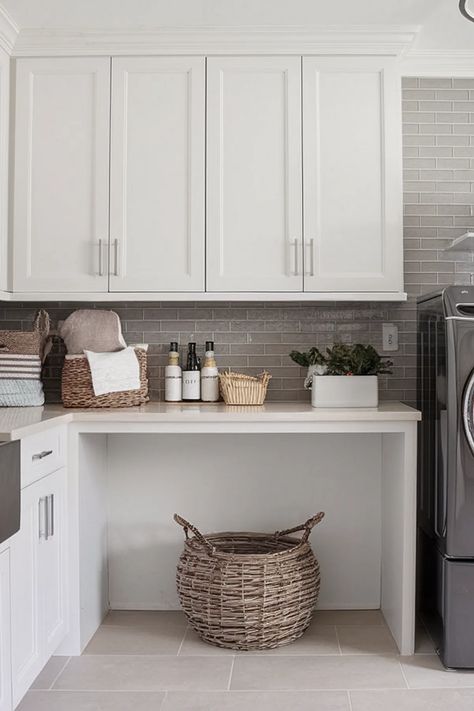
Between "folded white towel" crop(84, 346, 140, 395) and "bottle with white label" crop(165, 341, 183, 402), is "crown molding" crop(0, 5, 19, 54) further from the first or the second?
"bottle with white label" crop(165, 341, 183, 402)

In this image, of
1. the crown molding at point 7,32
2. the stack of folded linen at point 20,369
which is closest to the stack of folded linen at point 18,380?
the stack of folded linen at point 20,369

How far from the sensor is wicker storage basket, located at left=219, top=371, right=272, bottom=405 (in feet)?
9.63

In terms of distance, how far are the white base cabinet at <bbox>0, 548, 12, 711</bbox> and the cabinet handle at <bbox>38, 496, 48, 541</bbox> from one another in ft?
1.11

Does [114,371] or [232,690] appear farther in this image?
[114,371]

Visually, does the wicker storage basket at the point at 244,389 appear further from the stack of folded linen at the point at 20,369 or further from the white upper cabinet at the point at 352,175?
the stack of folded linen at the point at 20,369

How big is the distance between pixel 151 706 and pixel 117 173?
6.49 ft

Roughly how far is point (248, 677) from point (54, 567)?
782 mm

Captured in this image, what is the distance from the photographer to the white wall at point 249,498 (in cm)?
317

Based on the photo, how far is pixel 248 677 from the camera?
250 centimetres

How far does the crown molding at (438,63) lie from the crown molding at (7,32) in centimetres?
164

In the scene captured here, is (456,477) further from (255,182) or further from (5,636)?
(5,636)

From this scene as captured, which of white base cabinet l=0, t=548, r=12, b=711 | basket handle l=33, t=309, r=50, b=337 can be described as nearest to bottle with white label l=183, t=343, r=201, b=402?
basket handle l=33, t=309, r=50, b=337

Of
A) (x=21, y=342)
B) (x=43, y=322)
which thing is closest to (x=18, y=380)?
(x=21, y=342)

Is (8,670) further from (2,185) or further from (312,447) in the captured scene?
(2,185)
